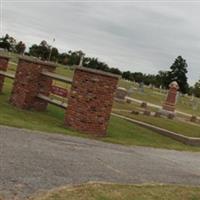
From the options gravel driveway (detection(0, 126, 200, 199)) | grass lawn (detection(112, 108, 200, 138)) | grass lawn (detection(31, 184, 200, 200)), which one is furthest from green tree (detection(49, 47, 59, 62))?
grass lawn (detection(31, 184, 200, 200))

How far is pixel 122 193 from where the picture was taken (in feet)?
24.5

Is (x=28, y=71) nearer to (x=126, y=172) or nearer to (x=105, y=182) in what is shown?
(x=126, y=172)

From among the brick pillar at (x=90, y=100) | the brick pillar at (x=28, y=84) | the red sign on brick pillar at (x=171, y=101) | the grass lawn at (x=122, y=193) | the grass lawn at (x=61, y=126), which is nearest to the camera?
the grass lawn at (x=122, y=193)

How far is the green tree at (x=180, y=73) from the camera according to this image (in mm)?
100500

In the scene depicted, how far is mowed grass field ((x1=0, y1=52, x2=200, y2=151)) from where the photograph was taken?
13254mm

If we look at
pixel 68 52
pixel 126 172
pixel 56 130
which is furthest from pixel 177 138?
pixel 68 52

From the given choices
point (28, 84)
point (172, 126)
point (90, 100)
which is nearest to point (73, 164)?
point (90, 100)

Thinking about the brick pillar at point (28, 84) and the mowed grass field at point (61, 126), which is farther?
the brick pillar at point (28, 84)

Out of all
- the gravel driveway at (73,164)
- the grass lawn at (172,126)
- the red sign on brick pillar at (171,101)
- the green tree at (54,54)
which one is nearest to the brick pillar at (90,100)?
the gravel driveway at (73,164)

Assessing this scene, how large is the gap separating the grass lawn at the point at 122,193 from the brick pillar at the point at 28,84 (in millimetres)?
8499

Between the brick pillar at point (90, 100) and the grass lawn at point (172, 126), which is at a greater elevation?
the brick pillar at point (90, 100)

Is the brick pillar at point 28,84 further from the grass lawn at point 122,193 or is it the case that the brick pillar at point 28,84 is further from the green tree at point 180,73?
the green tree at point 180,73

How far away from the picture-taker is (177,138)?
58.4 feet

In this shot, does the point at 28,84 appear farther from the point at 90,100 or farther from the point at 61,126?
the point at 90,100
